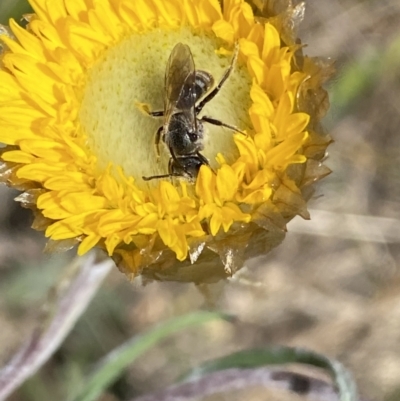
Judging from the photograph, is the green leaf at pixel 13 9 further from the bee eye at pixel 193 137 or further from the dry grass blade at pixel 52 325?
the bee eye at pixel 193 137

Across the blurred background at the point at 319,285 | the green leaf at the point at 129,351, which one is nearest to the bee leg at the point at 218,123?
the green leaf at the point at 129,351

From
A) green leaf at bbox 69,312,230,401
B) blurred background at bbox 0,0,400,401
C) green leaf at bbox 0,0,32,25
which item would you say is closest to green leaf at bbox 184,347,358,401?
green leaf at bbox 69,312,230,401

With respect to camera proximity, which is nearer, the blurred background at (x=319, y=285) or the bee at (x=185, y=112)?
the bee at (x=185, y=112)

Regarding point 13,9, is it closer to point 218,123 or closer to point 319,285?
point 218,123

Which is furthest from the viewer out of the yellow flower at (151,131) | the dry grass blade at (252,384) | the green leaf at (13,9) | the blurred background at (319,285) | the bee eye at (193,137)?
the blurred background at (319,285)

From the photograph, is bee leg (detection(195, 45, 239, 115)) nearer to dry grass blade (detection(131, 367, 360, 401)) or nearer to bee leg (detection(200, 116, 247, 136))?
bee leg (detection(200, 116, 247, 136))

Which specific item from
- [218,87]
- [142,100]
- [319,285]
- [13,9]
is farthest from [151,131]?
[319,285]

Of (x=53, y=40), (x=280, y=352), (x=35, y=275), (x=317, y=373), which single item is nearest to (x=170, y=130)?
(x=53, y=40)

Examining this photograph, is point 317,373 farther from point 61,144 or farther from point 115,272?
point 61,144

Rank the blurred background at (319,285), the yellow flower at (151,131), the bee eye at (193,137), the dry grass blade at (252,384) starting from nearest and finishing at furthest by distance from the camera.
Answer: the yellow flower at (151,131), the bee eye at (193,137), the dry grass blade at (252,384), the blurred background at (319,285)
